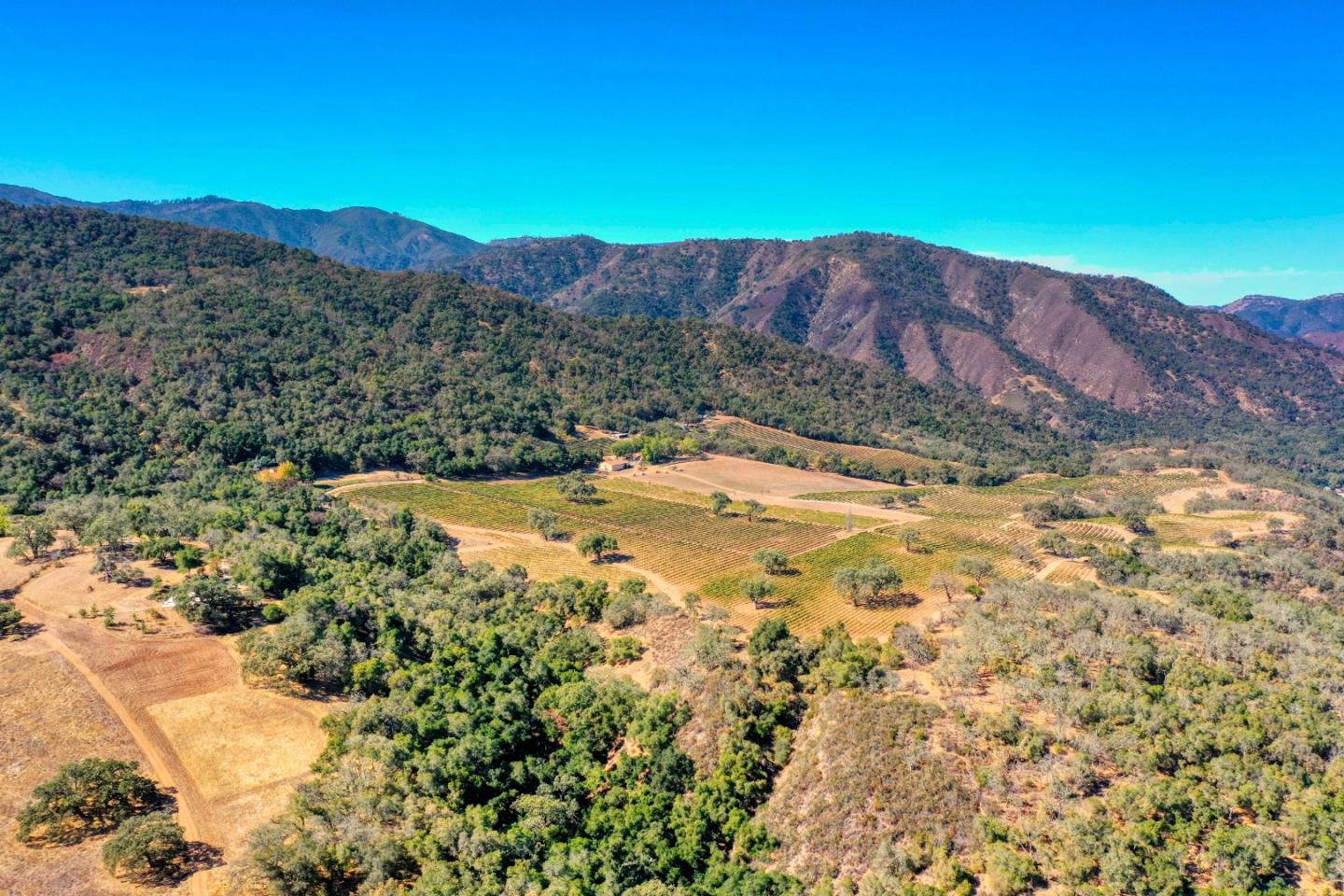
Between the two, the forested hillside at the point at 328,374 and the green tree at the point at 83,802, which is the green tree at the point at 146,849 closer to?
the green tree at the point at 83,802

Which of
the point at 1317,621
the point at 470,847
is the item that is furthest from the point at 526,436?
the point at 1317,621

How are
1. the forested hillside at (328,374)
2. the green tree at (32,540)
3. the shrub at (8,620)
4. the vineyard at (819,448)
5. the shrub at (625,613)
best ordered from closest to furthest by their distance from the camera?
the shrub at (8,620)
the shrub at (625,613)
the green tree at (32,540)
the forested hillside at (328,374)
the vineyard at (819,448)

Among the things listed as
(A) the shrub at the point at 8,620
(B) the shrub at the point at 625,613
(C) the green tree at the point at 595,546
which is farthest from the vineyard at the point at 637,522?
(A) the shrub at the point at 8,620

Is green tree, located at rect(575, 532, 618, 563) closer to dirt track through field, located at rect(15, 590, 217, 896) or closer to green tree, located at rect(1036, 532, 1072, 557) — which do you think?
dirt track through field, located at rect(15, 590, 217, 896)

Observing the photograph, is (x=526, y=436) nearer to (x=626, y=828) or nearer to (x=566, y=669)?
(x=566, y=669)

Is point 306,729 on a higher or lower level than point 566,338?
lower

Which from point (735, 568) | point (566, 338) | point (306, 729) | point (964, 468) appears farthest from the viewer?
point (566, 338)

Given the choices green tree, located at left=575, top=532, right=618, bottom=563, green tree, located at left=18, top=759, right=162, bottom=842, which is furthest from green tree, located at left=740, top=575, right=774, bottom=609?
green tree, located at left=18, top=759, right=162, bottom=842
